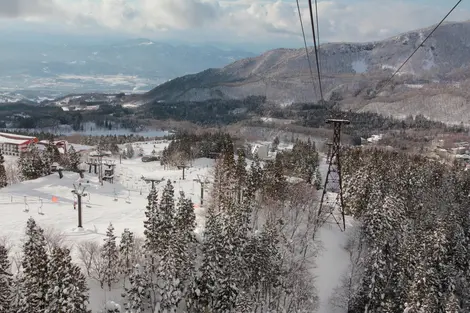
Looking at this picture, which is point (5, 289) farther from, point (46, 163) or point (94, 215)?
point (46, 163)

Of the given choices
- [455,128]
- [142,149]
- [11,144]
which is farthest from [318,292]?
[455,128]

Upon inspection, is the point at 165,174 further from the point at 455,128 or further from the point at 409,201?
the point at 455,128

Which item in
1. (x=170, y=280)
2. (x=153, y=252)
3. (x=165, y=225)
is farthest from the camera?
(x=165, y=225)

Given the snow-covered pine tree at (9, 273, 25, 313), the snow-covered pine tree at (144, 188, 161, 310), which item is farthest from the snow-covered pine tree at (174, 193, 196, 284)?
the snow-covered pine tree at (9, 273, 25, 313)

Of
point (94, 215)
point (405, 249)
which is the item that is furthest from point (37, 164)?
point (405, 249)

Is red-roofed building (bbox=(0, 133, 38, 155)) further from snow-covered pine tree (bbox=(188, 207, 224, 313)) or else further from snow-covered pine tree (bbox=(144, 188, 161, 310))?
snow-covered pine tree (bbox=(188, 207, 224, 313))
